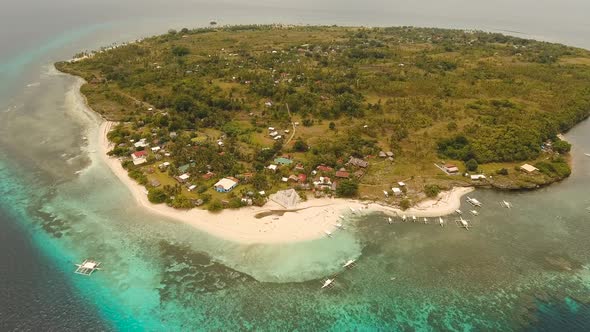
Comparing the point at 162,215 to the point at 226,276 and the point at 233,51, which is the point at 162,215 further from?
the point at 233,51

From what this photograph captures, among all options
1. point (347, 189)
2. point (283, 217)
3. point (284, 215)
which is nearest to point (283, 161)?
point (347, 189)

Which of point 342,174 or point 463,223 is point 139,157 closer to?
point 342,174

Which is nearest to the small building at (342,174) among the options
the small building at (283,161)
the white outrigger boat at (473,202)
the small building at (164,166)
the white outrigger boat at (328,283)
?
the small building at (283,161)

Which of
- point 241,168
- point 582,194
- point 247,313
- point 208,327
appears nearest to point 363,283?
point 247,313

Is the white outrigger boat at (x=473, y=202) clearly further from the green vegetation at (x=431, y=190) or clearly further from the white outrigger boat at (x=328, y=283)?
the white outrigger boat at (x=328, y=283)

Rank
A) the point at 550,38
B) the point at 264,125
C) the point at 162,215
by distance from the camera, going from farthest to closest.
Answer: the point at 550,38
the point at 264,125
the point at 162,215

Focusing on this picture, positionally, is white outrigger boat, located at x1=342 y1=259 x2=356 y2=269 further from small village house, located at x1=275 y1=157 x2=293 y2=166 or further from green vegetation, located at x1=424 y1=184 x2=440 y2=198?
small village house, located at x1=275 y1=157 x2=293 y2=166

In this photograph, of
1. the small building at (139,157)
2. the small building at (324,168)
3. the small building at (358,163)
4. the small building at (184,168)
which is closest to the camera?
the small building at (184,168)
